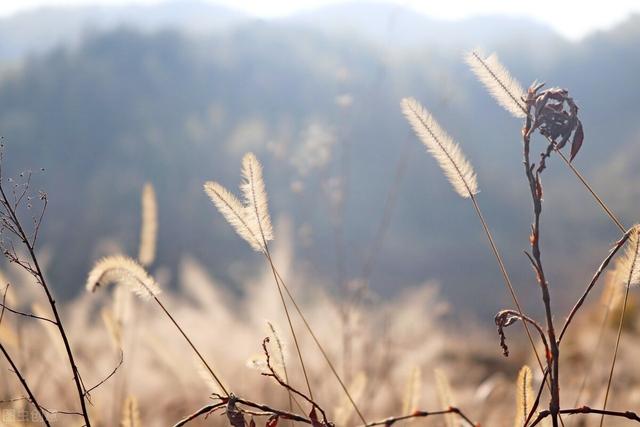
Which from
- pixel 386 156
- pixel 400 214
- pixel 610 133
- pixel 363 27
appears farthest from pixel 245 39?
pixel 610 133

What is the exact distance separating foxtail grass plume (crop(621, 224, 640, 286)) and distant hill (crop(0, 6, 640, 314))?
1493cm

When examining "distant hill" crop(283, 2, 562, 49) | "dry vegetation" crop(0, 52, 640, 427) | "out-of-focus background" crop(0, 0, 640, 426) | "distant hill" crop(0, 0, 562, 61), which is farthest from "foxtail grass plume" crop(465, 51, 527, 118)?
"distant hill" crop(283, 2, 562, 49)

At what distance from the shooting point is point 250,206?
38.2 inches

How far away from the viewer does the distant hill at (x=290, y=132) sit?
17.9 m

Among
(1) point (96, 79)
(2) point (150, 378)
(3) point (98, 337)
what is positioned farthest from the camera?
(1) point (96, 79)

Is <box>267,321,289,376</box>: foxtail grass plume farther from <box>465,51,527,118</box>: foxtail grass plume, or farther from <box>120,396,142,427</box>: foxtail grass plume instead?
<box>465,51,527,118</box>: foxtail grass plume

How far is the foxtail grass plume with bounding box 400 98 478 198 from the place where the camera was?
36.8 inches

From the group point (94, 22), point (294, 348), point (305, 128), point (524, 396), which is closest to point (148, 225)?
point (524, 396)

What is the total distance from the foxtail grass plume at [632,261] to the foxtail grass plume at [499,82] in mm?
198

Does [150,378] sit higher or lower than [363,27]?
lower

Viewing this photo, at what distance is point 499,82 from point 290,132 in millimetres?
16816

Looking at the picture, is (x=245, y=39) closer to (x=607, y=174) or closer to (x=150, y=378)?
(x=607, y=174)

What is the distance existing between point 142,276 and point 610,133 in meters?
18.8

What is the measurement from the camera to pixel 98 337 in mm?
4195
